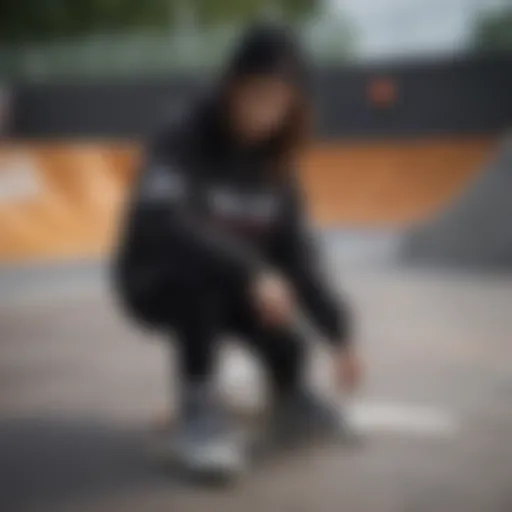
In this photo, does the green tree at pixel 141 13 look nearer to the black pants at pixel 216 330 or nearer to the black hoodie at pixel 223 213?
the black hoodie at pixel 223 213

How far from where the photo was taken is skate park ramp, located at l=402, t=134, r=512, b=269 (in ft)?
1.81

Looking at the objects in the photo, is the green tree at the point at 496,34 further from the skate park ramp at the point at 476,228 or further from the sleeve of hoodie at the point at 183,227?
the sleeve of hoodie at the point at 183,227

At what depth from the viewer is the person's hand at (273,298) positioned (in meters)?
0.54

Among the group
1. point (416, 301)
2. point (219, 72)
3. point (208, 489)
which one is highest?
point (219, 72)

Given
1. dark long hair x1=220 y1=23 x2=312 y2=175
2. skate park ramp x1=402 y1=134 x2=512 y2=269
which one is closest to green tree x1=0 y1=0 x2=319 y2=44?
dark long hair x1=220 y1=23 x2=312 y2=175

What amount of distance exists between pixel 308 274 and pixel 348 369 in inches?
2.4

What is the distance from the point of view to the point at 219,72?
0.55m

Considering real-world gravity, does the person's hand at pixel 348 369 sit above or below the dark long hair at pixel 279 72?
below

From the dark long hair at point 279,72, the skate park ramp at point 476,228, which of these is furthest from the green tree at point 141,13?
the skate park ramp at point 476,228

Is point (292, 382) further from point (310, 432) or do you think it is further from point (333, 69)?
point (333, 69)

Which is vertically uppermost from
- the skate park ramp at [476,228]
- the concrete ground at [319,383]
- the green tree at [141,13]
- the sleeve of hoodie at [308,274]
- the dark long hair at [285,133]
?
the green tree at [141,13]

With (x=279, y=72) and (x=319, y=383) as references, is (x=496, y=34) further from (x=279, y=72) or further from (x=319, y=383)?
(x=319, y=383)

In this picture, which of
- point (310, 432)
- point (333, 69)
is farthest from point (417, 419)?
point (333, 69)

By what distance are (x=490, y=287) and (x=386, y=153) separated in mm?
111
